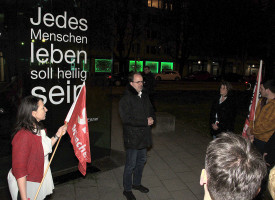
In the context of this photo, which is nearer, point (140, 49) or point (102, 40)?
point (102, 40)

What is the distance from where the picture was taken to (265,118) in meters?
3.64

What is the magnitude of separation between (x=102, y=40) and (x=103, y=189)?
2954 mm

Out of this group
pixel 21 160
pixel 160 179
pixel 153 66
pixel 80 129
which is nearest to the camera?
pixel 21 160

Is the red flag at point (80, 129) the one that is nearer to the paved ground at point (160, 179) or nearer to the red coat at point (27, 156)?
the red coat at point (27, 156)

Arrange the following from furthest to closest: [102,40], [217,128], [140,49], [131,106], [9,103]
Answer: [140,49] → [102,40] → [217,128] → [9,103] → [131,106]

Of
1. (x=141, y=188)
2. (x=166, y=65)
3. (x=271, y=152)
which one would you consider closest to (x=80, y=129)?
(x=141, y=188)

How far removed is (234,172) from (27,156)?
1.84 metres

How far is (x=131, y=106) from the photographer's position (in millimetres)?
3658

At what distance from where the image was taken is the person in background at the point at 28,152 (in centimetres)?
222

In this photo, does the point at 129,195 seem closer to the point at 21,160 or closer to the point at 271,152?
the point at 21,160

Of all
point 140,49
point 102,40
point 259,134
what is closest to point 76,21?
point 102,40

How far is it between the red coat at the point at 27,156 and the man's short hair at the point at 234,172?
5.57ft

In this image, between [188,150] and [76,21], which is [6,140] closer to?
[76,21]

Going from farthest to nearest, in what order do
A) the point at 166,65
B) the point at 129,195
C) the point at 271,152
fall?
the point at 166,65 → the point at 129,195 → the point at 271,152
